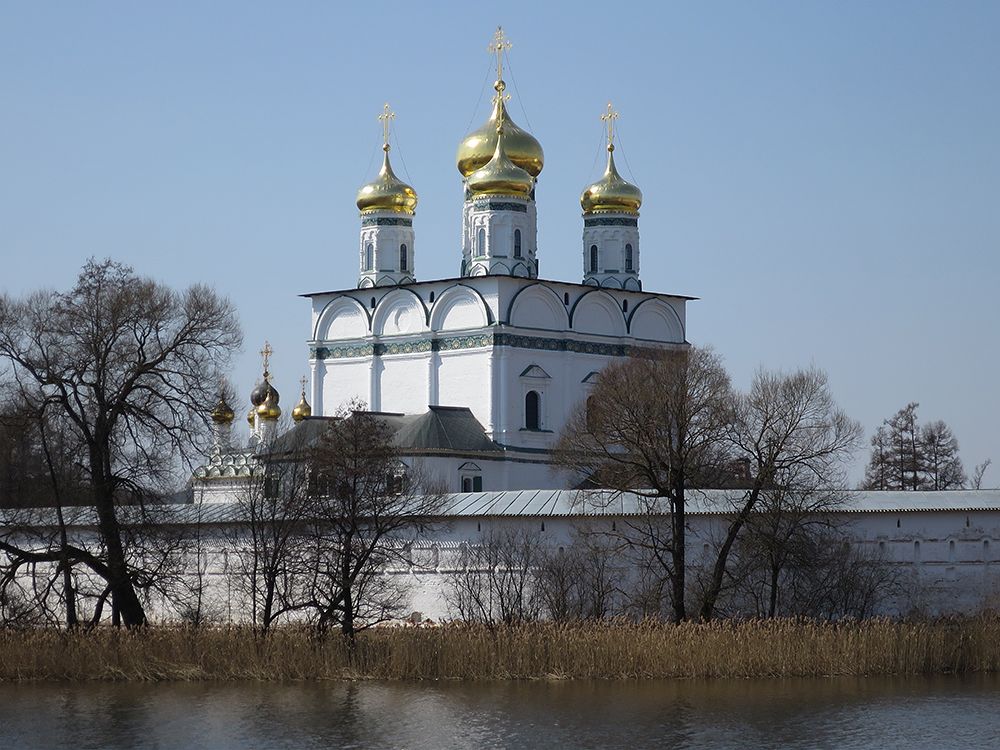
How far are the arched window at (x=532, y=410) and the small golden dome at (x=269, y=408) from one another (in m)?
7.46

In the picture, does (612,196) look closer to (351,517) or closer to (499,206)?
(499,206)

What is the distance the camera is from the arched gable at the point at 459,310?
35.6 metres

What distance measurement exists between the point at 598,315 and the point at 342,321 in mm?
4477

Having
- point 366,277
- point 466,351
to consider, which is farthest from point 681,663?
point 366,277

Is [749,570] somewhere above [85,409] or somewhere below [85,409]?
below

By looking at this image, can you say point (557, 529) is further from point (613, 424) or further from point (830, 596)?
point (830, 596)

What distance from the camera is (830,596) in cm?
2456

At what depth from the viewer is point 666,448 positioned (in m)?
24.1

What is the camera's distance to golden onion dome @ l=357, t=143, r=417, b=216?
125ft

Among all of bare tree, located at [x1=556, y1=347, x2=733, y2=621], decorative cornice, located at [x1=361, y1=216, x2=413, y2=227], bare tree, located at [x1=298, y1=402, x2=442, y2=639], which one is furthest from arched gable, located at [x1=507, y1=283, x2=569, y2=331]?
bare tree, located at [x1=298, y1=402, x2=442, y2=639]

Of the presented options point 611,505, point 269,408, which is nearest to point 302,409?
point 269,408

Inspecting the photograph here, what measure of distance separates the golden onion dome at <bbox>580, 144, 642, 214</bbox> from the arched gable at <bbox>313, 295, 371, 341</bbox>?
460 centimetres

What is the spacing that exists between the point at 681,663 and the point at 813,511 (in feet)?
15.0

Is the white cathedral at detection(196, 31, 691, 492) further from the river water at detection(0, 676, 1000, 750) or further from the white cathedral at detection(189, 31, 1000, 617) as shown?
the river water at detection(0, 676, 1000, 750)
